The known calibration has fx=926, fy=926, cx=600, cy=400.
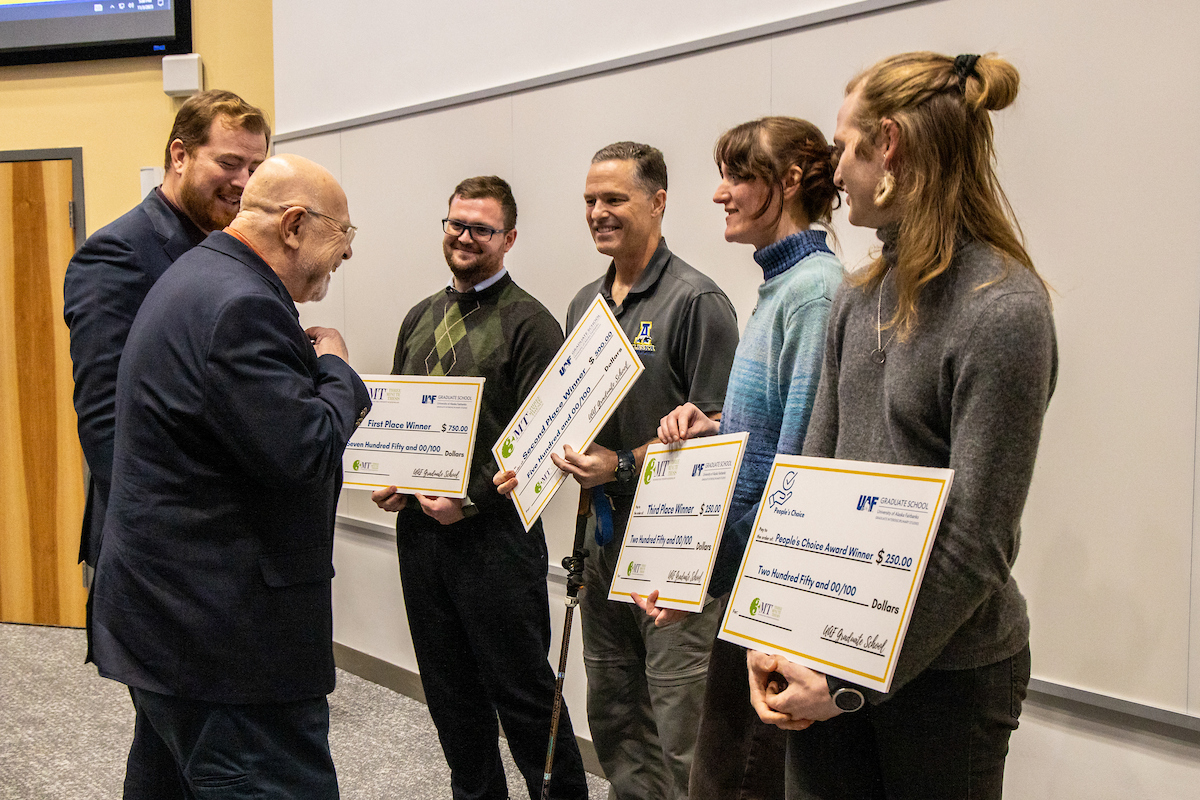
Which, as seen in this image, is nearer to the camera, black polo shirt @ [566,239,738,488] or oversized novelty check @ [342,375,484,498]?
black polo shirt @ [566,239,738,488]

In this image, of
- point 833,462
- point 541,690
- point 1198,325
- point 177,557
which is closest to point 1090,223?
point 1198,325

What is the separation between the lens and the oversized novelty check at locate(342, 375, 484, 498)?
7.79ft

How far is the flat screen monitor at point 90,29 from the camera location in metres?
4.46

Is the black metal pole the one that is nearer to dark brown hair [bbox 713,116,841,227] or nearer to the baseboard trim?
dark brown hair [bbox 713,116,841,227]

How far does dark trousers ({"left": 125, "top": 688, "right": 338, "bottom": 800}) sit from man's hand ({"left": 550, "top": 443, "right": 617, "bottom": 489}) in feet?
2.19

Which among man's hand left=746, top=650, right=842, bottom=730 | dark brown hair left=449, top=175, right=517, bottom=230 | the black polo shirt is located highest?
dark brown hair left=449, top=175, right=517, bottom=230

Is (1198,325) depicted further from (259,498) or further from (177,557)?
(177,557)

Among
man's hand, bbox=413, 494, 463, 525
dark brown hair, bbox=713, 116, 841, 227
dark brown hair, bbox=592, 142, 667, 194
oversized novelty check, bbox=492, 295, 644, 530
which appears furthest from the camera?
man's hand, bbox=413, 494, 463, 525

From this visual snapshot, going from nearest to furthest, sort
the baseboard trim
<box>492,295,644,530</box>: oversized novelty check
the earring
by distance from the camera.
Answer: the earring, <box>492,295,644,530</box>: oversized novelty check, the baseboard trim

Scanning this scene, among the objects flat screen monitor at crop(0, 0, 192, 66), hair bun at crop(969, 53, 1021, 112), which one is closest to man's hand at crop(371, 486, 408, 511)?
hair bun at crop(969, 53, 1021, 112)

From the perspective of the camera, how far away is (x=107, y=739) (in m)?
3.16

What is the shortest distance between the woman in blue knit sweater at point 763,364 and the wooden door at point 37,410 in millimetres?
4100

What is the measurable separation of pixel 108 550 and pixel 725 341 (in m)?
1.25

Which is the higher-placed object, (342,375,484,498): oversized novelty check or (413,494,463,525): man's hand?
(342,375,484,498): oversized novelty check
